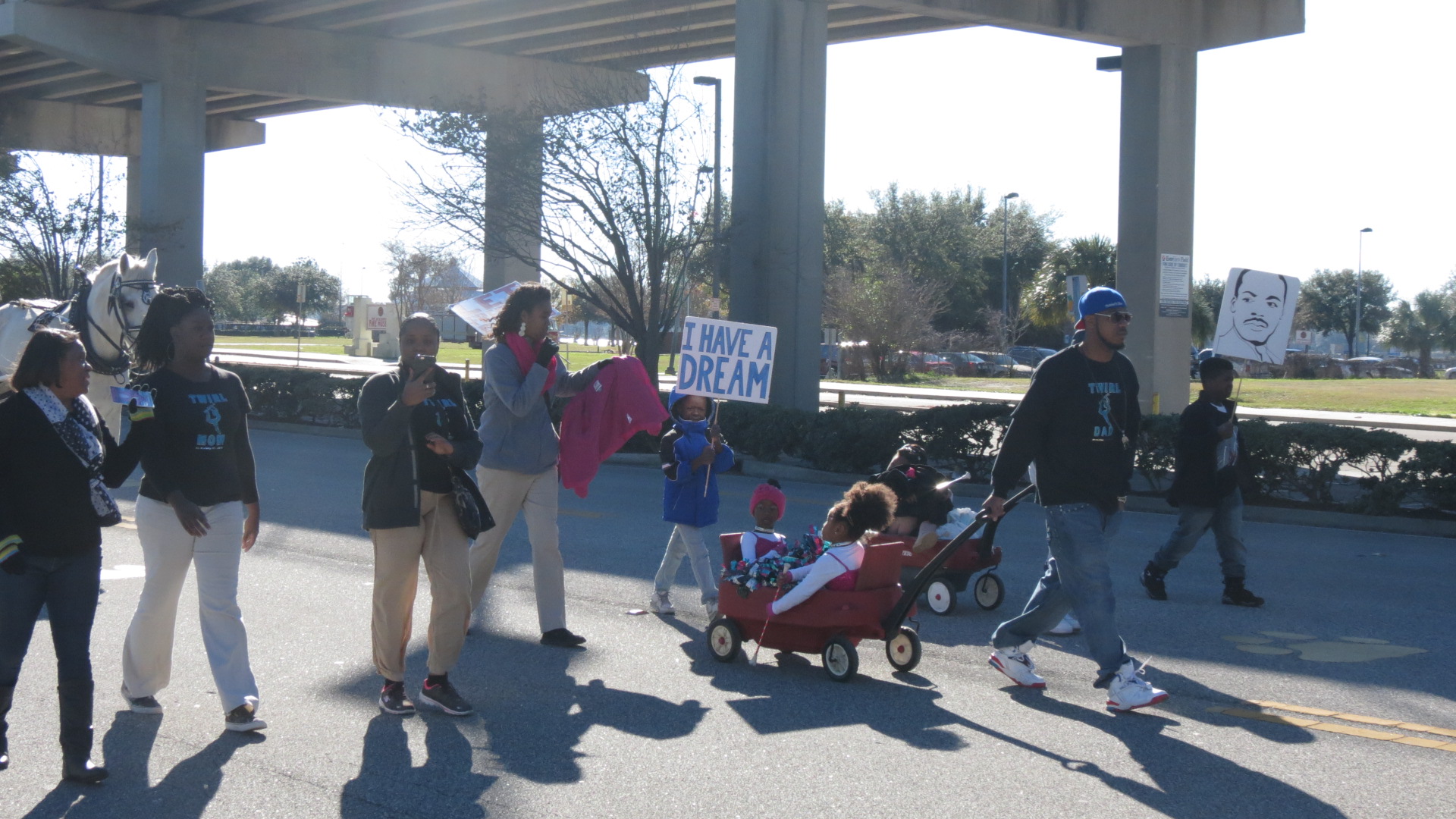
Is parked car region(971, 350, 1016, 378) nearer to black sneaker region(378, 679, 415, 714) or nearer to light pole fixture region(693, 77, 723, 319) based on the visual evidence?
light pole fixture region(693, 77, 723, 319)

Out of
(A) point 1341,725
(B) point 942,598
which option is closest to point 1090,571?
(A) point 1341,725

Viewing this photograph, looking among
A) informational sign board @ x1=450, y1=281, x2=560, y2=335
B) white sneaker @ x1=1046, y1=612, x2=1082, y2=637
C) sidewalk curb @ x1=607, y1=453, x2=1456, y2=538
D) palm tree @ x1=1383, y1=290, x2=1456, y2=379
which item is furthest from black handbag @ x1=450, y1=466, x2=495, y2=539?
palm tree @ x1=1383, y1=290, x2=1456, y2=379

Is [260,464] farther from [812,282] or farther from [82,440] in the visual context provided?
[82,440]

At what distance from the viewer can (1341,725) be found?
589 centimetres

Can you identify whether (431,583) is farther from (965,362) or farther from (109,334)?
(965,362)

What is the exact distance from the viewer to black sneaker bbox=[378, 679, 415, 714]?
19.5ft

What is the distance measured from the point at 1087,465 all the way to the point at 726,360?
3.41 metres

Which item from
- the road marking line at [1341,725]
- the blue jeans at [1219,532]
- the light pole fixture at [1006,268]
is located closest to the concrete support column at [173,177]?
the blue jeans at [1219,532]

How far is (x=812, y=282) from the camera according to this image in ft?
71.5

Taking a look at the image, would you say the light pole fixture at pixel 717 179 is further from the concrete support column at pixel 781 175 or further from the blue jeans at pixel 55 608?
the blue jeans at pixel 55 608

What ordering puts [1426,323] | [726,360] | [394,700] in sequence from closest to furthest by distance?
[394,700], [726,360], [1426,323]

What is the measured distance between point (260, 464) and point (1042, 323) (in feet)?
118

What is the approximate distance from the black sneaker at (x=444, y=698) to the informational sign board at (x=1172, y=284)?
19.3m

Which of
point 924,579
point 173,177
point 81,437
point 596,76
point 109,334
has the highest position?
point 596,76
